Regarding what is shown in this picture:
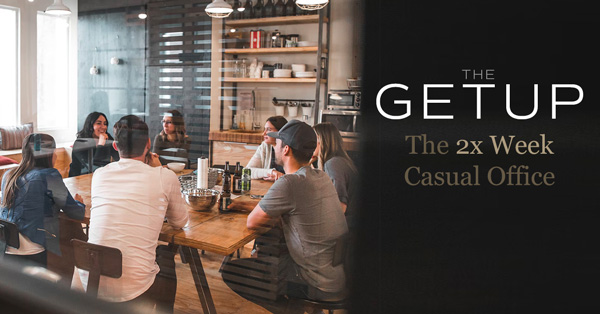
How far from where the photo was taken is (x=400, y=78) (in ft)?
2.41

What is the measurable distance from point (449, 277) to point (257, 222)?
508 mm

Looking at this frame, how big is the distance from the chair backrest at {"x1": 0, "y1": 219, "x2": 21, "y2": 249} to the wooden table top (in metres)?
0.24

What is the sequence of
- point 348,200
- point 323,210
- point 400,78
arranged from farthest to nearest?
point 323,210
point 348,200
point 400,78

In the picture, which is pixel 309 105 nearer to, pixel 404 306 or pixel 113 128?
pixel 404 306

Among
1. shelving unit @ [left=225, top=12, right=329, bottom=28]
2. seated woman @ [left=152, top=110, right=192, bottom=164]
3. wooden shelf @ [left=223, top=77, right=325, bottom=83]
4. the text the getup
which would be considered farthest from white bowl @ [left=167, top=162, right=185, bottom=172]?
the text the getup

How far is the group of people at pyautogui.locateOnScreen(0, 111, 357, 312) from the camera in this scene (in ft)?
3.05

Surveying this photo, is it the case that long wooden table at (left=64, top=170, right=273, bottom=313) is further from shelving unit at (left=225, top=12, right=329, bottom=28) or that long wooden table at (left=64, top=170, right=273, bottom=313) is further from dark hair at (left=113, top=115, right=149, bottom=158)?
shelving unit at (left=225, top=12, right=329, bottom=28)

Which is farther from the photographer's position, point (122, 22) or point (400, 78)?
point (122, 22)

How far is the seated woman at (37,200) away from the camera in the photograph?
1291mm

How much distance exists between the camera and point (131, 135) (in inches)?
47.3

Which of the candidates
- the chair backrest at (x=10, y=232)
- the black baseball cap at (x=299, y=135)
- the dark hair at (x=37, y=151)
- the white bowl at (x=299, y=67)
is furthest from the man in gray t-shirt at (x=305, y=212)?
the chair backrest at (x=10, y=232)

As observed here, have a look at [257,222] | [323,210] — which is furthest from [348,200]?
[257,222]

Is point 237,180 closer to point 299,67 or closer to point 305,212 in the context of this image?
point 305,212

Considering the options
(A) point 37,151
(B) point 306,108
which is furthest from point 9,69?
(B) point 306,108
